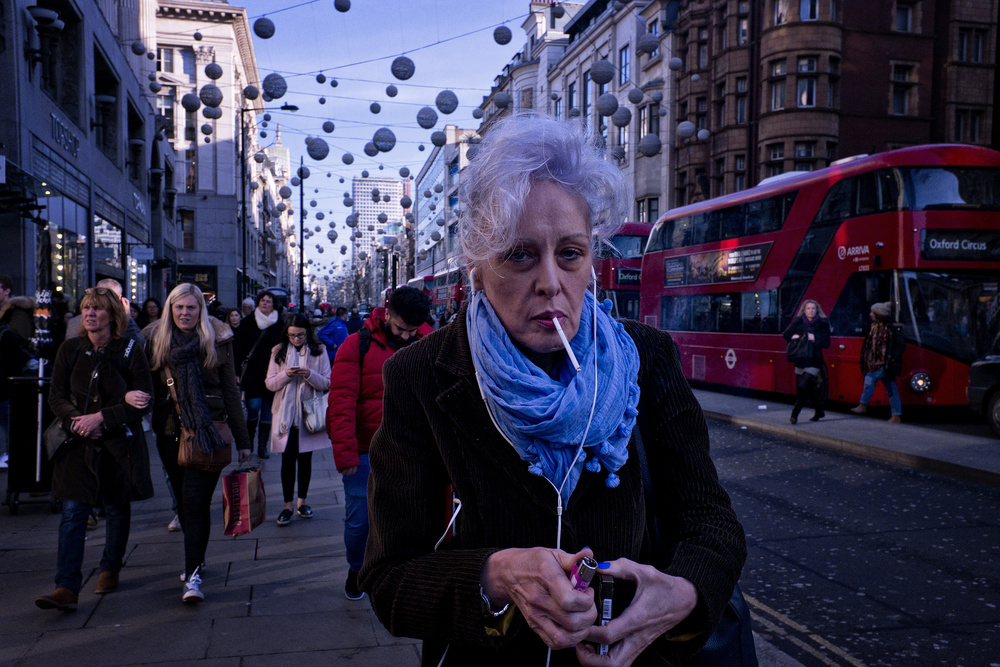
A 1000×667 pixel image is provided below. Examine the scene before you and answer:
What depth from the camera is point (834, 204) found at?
1398 centimetres

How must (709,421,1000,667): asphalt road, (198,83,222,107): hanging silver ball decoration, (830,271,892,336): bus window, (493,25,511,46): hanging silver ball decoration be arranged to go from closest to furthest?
(709,421,1000,667): asphalt road, (830,271,892,336): bus window, (198,83,222,107): hanging silver ball decoration, (493,25,511,46): hanging silver ball decoration

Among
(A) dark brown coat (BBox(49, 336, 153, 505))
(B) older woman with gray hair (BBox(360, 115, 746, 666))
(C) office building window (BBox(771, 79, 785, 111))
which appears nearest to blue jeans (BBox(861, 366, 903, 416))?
(A) dark brown coat (BBox(49, 336, 153, 505))

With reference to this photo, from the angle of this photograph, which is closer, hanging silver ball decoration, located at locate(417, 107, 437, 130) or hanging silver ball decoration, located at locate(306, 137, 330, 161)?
hanging silver ball decoration, located at locate(417, 107, 437, 130)

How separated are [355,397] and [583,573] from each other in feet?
12.6

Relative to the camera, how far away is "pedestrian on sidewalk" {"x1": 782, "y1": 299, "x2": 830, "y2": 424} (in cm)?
1223

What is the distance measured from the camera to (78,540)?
15.3 ft

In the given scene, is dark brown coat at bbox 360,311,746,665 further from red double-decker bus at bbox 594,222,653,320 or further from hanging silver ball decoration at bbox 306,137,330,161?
red double-decker bus at bbox 594,222,653,320

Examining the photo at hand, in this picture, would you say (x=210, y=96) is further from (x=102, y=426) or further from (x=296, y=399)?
(x=102, y=426)

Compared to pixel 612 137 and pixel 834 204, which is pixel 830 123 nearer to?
pixel 612 137

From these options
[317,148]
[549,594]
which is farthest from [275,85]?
[549,594]

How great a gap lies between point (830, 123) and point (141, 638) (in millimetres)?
29782

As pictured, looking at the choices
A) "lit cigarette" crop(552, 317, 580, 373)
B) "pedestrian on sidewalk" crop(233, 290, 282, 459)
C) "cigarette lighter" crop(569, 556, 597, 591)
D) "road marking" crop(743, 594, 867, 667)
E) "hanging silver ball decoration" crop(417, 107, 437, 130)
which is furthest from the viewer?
"hanging silver ball decoration" crop(417, 107, 437, 130)

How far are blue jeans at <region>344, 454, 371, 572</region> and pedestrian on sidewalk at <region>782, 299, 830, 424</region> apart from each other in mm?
8775

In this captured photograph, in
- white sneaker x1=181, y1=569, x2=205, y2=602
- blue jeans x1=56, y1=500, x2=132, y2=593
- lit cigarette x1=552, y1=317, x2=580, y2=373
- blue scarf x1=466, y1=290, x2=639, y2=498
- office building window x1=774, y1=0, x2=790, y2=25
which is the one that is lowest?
white sneaker x1=181, y1=569, x2=205, y2=602
